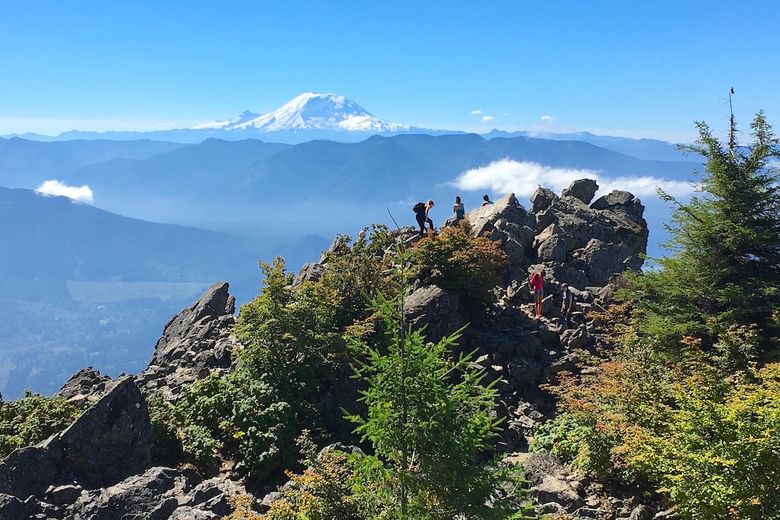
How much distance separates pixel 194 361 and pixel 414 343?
1497 centimetres

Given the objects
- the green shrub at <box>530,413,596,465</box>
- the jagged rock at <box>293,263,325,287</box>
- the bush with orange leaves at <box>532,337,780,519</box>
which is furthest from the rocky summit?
the bush with orange leaves at <box>532,337,780,519</box>

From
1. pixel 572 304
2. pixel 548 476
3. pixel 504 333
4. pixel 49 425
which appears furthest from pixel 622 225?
pixel 49 425

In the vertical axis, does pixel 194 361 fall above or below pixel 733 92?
below

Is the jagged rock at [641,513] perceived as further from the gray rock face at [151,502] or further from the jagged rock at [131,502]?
the jagged rock at [131,502]

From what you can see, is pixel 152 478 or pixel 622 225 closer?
pixel 152 478

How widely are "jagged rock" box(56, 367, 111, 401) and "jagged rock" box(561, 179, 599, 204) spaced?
29709 millimetres

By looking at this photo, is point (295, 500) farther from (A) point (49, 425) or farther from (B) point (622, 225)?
(B) point (622, 225)

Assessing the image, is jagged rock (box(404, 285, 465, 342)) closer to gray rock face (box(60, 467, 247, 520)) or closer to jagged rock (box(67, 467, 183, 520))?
gray rock face (box(60, 467, 247, 520))

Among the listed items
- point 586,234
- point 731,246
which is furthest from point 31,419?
point 586,234

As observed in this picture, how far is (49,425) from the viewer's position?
13867mm

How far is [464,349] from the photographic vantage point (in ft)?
68.0

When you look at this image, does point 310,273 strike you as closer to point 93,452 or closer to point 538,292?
point 538,292

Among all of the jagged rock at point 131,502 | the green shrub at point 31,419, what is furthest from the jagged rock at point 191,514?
the green shrub at point 31,419

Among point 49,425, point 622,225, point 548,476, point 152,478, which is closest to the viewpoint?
point 152,478
